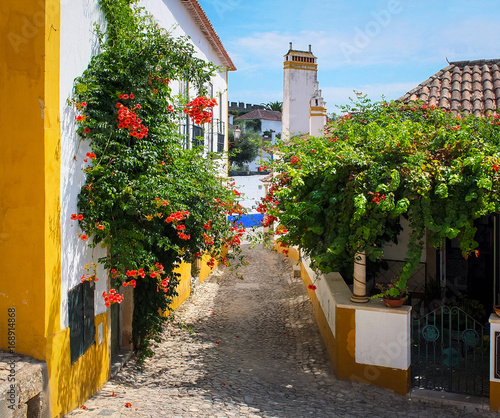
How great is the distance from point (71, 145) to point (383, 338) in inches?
188

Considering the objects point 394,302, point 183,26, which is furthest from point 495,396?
point 183,26

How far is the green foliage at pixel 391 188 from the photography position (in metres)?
5.93

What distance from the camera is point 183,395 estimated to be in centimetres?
639

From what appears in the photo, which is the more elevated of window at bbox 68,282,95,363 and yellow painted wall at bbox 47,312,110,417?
window at bbox 68,282,95,363

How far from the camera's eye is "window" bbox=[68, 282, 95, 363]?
18.5 feet

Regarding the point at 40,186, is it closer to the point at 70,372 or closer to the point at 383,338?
the point at 70,372

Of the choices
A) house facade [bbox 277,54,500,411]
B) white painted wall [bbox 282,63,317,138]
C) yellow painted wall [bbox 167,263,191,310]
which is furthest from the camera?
white painted wall [bbox 282,63,317,138]

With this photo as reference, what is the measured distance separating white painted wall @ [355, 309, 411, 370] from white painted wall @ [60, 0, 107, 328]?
387 centimetres

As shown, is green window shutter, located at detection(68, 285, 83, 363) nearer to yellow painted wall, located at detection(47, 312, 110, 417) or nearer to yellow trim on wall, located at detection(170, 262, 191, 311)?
yellow painted wall, located at detection(47, 312, 110, 417)

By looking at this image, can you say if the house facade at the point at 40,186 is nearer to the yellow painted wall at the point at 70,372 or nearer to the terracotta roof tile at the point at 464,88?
the yellow painted wall at the point at 70,372

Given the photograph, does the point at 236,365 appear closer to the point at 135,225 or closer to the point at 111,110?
the point at 135,225

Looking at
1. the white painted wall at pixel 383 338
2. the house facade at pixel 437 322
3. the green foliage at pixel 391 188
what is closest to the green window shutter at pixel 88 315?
the green foliage at pixel 391 188

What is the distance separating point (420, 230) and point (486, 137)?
1665 millimetres

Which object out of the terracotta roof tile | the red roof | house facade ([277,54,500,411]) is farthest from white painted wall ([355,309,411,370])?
the red roof
